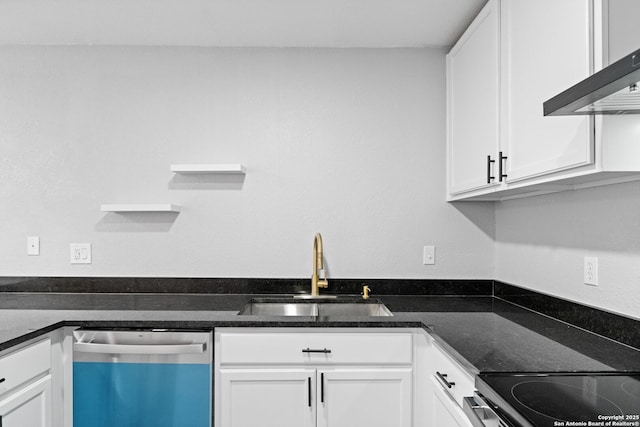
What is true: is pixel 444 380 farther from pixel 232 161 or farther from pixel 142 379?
pixel 232 161

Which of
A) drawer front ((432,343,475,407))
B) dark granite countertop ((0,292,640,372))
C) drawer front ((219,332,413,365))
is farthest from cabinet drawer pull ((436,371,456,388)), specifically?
drawer front ((219,332,413,365))

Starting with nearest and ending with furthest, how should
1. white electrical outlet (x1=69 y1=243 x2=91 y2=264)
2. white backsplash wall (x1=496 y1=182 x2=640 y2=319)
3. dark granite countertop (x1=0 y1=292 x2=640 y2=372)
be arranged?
dark granite countertop (x1=0 y1=292 x2=640 y2=372) < white backsplash wall (x1=496 y1=182 x2=640 y2=319) < white electrical outlet (x1=69 y1=243 x2=91 y2=264)

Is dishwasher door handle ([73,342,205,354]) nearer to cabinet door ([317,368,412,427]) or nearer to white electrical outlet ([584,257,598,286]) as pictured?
cabinet door ([317,368,412,427])

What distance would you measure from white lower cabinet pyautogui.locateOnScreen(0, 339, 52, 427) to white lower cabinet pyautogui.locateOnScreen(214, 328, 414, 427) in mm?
681

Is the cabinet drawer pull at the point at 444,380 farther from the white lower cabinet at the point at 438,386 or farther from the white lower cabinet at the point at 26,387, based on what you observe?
the white lower cabinet at the point at 26,387

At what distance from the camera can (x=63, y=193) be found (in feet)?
8.35

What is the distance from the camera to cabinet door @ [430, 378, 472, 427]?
4.70 ft

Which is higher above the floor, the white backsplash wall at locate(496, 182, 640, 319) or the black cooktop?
the white backsplash wall at locate(496, 182, 640, 319)

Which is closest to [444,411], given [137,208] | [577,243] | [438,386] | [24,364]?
[438,386]

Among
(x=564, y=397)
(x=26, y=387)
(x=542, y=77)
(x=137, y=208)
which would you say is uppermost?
(x=542, y=77)

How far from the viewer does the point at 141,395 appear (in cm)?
188

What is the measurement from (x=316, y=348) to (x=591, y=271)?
112 cm


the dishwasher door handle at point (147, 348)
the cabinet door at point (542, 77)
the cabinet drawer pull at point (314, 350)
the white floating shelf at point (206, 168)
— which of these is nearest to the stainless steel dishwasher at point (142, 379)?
the dishwasher door handle at point (147, 348)

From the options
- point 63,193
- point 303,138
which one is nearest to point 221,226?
point 303,138
